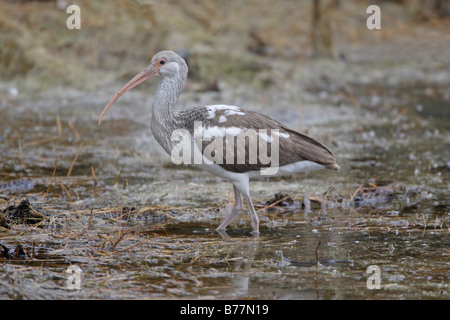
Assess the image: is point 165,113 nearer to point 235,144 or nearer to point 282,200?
point 235,144

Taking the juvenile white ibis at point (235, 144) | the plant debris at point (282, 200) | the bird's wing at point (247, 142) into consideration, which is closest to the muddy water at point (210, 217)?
the plant debris at point (282, 200)

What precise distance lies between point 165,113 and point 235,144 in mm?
797

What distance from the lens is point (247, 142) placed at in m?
6.37

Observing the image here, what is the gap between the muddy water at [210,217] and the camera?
16.1 ft

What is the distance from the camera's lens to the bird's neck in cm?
648

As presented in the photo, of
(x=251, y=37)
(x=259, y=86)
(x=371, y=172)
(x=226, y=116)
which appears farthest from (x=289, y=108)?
(x=226, y=116)

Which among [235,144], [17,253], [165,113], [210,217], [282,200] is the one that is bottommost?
[17,253]

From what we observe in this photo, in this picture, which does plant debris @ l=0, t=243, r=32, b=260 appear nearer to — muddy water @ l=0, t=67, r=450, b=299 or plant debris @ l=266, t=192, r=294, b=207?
muddy water @ l=0, t=67, r=450, b=299

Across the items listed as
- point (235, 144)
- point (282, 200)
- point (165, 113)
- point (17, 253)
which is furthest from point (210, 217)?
point (17, 253)

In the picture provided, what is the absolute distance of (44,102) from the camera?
12500mm

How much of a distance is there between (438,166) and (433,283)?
14.0 feet

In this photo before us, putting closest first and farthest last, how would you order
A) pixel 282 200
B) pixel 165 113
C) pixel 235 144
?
pixel 235 144, pixel 165 113, pixel 282 200
